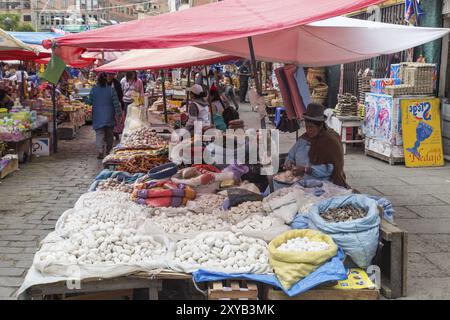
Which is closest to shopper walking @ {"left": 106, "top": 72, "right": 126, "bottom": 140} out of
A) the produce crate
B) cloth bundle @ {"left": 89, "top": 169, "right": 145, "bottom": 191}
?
the produce crate

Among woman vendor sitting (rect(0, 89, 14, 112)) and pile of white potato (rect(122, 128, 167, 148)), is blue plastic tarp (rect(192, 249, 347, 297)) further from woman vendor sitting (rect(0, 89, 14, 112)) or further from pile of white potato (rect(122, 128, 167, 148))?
woman vendor sitting (rect(0, 89, 14, 112))

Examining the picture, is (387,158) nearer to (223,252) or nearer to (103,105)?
(103,105)

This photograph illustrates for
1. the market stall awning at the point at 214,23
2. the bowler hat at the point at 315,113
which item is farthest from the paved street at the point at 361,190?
the market stall awning at the point at 214,23

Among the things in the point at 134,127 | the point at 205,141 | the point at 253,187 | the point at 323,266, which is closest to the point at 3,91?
the point at 134,127

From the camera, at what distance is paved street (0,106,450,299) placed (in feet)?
16.7

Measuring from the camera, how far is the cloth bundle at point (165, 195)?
18.2ft

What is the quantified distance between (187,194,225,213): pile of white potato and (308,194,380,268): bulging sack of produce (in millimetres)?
1155

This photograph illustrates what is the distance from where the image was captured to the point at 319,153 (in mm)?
6027

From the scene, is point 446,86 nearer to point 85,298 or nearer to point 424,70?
point 424,70

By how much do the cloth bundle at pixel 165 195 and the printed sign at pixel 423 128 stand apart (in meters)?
5.54

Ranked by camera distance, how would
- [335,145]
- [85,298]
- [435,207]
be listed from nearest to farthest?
[85,298], [335,145], [435,207]

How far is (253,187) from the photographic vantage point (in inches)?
240

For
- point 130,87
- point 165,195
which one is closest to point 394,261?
point 165,195

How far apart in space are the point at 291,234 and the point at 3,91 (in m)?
12.1
